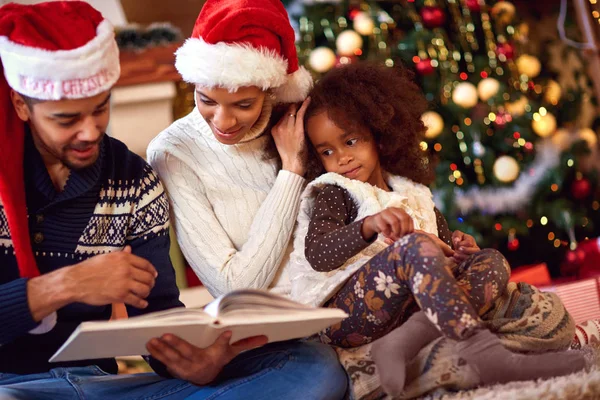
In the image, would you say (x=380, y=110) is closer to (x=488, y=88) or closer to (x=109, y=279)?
(x=109, y=279)

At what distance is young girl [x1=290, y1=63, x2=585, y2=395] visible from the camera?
1.36 meters

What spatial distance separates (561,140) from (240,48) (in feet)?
6.66

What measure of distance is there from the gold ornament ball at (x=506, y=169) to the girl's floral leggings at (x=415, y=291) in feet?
5.40

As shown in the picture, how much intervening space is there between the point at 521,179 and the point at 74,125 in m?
2.26

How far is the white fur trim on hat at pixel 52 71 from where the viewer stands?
1380mm

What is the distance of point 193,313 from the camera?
3.98ft

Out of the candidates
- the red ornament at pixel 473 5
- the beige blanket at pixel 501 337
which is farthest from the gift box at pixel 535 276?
the beige blanket at pixel 501 337

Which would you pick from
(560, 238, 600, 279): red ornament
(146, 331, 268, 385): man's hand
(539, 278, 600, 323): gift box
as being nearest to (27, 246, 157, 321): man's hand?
(146, 331, 268, 385): man's hand

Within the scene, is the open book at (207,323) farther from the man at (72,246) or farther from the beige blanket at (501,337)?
the beige blanket at (501,337)

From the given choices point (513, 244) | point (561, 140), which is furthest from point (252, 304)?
point (561, 140)

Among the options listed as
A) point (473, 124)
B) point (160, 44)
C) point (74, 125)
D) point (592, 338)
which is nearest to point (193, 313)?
point (74, 125)

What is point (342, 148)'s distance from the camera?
69.8 inches

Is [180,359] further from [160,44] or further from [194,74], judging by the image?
[160,44]

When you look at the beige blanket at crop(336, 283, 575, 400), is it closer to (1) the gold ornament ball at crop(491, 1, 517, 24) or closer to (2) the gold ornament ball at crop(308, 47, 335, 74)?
(2) the gold ornament ball at crop(308, 47, 335, 74)
